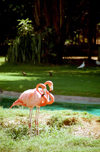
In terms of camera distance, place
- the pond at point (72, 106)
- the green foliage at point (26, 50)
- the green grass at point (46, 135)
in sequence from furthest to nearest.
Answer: the green foliage at point (26, 50), the pond at point (72, 106), the green grass at point (46, 135)

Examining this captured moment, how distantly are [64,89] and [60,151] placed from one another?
6580mm

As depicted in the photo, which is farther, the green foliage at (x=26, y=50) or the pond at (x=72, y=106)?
the green foliage at (x=26, y=50)

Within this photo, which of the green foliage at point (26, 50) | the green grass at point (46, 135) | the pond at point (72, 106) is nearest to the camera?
the green grass at point (46, 135)

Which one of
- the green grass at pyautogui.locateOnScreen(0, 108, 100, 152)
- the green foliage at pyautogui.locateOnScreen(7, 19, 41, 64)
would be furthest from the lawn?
the green foliage at pyautogui.locateOnScreen(7, 19, 41, 64)

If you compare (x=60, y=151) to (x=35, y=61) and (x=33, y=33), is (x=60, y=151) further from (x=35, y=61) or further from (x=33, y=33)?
(x=33, y=33)

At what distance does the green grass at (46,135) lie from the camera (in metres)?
5.10

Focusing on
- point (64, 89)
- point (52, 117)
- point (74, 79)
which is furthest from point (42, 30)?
point (52, 117)

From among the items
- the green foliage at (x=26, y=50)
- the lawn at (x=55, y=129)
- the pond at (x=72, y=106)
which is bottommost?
the pond at (x=72, y=106)

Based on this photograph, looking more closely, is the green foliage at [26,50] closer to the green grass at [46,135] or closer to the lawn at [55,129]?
the lawn at [55,129]

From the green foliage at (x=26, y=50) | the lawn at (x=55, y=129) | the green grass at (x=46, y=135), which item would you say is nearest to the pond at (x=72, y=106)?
the lawn at (x=55, y=129)

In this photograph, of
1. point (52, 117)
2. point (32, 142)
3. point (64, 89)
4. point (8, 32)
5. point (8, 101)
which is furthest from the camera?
point (8, 32)

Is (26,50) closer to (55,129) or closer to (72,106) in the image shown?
(72,106)

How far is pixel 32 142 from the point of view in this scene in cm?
550

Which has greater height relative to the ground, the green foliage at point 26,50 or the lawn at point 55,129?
the green foliage at point 26,50
